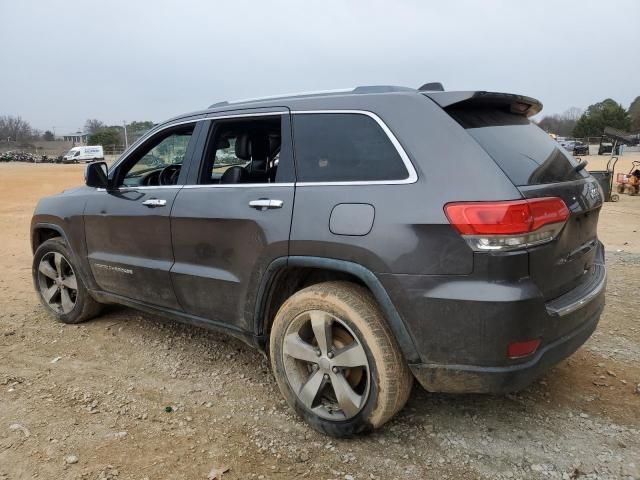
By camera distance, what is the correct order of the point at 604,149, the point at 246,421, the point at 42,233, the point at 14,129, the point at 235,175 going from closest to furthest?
1. the point at 246,421
2. the point at 235,175
3. the point at 42,233
4. the point at 604,149
5. the point at 14,129

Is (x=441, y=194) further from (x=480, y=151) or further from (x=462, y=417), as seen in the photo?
(x=462, y=417)

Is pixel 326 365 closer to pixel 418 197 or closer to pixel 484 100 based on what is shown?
pixel 418 197

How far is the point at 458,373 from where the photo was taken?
2.46 m

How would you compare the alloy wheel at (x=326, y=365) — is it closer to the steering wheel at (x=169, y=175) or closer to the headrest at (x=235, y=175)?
the headrest at (x=235, y=175)

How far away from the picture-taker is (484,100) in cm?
275

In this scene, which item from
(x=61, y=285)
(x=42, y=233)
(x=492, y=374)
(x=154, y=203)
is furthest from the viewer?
(x=42, y=233)

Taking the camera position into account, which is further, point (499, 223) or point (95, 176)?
point (95, 176)

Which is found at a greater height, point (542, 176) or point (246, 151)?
point (246, 151)

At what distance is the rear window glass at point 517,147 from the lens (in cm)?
250

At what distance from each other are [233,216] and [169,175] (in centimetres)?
121

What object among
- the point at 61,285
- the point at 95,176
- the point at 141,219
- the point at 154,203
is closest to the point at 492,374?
the point at 154,203

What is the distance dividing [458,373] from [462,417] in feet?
2.49

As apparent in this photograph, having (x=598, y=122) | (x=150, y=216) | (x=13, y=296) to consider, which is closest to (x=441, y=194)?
(x=150, y=216)

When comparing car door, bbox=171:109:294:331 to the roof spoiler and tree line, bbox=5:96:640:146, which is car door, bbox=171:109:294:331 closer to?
the roof spoiler
